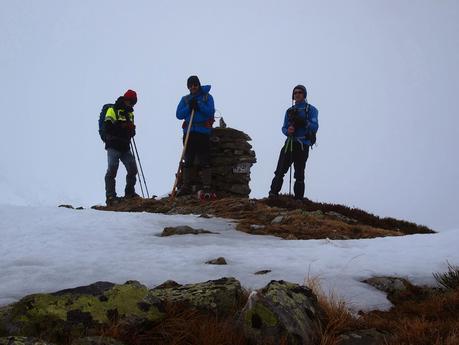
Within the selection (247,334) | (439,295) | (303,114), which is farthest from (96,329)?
(303,114)

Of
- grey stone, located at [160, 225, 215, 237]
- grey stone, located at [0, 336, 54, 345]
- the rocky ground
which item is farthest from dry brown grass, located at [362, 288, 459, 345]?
grey stone, located at [160, 225, 215, 237]

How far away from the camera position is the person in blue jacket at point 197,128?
44.1 ft

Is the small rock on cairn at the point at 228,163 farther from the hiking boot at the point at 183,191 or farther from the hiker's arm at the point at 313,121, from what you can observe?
the hiker's arm at the point at 313,121

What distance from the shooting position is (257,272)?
501 cm

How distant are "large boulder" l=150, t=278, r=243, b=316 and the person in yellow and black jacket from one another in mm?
10498

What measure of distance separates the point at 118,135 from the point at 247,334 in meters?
11.6

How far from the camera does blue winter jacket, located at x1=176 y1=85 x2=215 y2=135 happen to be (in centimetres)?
1348

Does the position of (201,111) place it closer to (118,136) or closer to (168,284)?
(118,136)

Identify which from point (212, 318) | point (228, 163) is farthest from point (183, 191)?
point (212, 318)

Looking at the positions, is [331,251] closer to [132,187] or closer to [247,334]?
[247,334]

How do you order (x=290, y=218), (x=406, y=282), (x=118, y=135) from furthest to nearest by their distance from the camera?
1. (x=118, y=135)
2. (x=290, y=218)
3. (x=406, y=282)

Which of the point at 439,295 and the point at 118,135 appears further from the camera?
the point at 118,135

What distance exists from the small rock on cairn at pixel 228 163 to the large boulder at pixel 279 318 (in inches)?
456

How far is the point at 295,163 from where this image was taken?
1269cm
